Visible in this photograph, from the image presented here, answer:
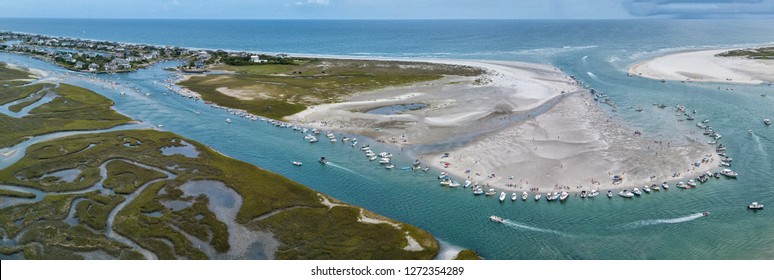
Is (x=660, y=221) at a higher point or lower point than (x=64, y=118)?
lower

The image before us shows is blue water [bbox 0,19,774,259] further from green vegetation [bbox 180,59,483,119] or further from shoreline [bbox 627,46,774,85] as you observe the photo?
shoreline [bbox 627,46,774,85]

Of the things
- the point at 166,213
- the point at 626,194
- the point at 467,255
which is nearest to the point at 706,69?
the point at 626,194

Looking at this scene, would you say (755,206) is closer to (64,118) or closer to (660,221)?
(660,221)

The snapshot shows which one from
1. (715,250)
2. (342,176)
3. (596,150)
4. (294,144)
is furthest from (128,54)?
(715,250)

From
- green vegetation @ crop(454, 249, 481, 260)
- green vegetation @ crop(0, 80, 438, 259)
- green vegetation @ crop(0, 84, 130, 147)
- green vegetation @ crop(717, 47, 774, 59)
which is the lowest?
green vegetation @ crop(454, 249, 481, 260)

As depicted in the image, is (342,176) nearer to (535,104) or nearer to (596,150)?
(596,150)

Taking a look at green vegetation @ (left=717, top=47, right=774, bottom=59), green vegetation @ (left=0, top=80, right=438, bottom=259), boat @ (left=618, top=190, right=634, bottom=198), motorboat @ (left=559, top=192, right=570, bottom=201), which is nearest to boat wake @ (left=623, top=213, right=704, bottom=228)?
boat @ (left=618, top=190, right=634, bottom=198)
